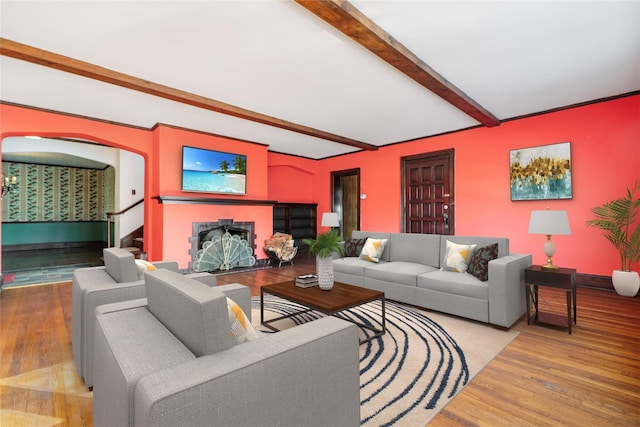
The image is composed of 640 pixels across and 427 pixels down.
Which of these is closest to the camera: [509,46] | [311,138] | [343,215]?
[509,46]

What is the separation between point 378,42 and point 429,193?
3989 mm

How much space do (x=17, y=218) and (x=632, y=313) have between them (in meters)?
13.3

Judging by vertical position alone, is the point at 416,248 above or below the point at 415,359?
above

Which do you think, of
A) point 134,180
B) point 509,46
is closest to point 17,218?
point 134,180

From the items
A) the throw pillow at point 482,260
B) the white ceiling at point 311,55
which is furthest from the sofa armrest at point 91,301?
the throw pillow at point 482,260

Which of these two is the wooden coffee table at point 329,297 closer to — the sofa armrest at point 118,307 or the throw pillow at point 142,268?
the throw pillow at point 142,268

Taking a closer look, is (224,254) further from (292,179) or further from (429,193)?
(429,193)

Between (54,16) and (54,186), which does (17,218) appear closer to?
(54,186)

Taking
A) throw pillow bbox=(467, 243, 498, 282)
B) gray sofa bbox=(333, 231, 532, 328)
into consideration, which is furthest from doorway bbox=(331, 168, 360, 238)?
throw pillow bbox=(467, 243, 498, 282)

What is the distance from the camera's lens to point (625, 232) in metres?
3.81

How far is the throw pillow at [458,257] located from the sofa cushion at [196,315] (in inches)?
115

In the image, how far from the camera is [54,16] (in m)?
2.35

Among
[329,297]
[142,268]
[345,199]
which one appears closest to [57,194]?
[345,199]

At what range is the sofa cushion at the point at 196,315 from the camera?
997 millimetres
